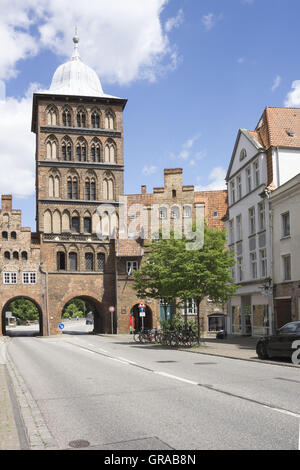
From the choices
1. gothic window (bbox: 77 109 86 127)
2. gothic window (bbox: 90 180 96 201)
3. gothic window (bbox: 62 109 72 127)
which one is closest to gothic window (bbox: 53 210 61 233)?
gothic window (bbox: 90 180 96 201)

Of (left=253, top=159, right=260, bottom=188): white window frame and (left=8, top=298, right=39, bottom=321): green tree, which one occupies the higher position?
(left=253, top=159, right=260, bottom=188): white window frame

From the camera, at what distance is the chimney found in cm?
5772

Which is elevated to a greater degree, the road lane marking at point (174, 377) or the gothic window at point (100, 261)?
the gothic window at point (100, 261)

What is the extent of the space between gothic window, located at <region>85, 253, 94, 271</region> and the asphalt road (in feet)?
138

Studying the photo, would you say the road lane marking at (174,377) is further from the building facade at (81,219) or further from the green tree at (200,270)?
the building facade at (81,219)

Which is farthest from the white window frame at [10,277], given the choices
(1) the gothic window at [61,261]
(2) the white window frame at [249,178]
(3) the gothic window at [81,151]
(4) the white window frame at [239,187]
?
(2) the white window frame at [249,178]

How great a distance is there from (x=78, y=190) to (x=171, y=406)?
53.1 m

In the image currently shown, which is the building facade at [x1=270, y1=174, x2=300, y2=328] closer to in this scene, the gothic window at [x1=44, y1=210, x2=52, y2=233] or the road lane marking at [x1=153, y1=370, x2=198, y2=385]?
the road lane marking at [x1=153, y1=370, x2=198, y2=385]

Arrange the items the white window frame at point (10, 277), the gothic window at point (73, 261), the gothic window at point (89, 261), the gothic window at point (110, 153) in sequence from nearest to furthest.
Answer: the white window frame at point (10, 277), the gothic window at point (73, 261), the gothic window at point (89, 261), the gothic window at point (110, 153)

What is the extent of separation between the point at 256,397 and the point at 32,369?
10.5 metres

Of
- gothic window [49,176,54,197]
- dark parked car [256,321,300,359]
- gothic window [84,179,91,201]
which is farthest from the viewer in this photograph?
gothic window [84,179,91,201]

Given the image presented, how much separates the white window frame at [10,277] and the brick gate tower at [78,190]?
305cm

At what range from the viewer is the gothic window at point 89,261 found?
2358 inches
